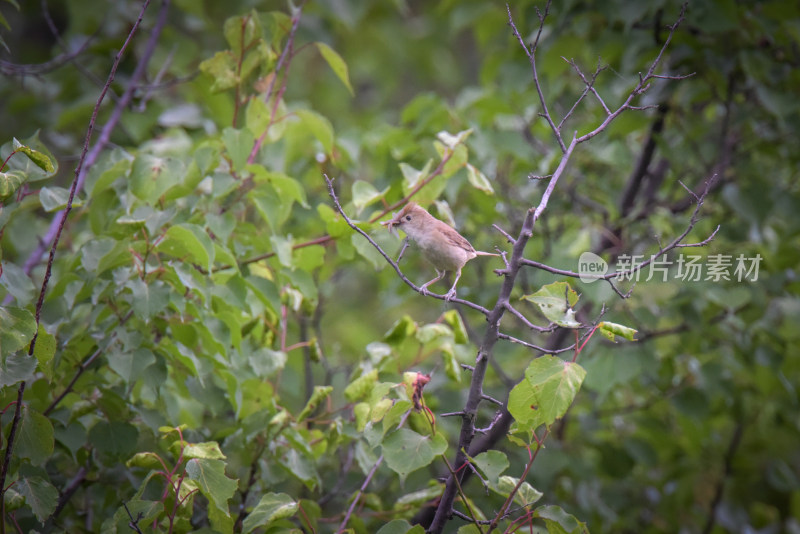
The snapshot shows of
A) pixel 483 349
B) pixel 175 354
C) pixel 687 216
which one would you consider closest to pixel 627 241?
pixel 687 216

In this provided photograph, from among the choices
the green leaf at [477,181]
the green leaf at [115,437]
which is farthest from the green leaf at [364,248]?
the green leaf at [115,437]

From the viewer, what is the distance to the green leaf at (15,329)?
5.61ft

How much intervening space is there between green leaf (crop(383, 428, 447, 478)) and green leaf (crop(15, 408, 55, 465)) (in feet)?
3.28

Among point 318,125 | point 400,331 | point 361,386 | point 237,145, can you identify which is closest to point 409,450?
point 361,386

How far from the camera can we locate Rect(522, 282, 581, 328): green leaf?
1664mm

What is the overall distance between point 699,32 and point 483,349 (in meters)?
2.47

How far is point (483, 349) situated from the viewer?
1715 mm

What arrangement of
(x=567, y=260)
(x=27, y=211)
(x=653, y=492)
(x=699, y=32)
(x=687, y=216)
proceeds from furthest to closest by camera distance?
(x=653, y=492) < (x=687, y=216) < (x=699, y=32) < (x=567, y=260) < (x=27, y=211)

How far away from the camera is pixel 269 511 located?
1928mm

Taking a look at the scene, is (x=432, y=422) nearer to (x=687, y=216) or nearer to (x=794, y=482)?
(x=687, y=216)

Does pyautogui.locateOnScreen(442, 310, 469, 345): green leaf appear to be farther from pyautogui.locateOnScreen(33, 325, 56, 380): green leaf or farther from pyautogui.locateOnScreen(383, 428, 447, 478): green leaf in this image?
pyautogui.locateOnScreen(33, 325, 56, 380): green leaf

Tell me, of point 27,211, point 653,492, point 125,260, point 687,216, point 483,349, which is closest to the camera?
point 483,349

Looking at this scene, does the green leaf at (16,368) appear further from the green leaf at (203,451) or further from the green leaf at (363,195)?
the green leaf at (363,195)

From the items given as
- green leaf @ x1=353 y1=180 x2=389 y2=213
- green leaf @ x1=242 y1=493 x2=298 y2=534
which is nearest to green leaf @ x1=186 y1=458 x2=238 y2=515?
green leaf @ x1=242 y1=493 x2=298 y2=534
